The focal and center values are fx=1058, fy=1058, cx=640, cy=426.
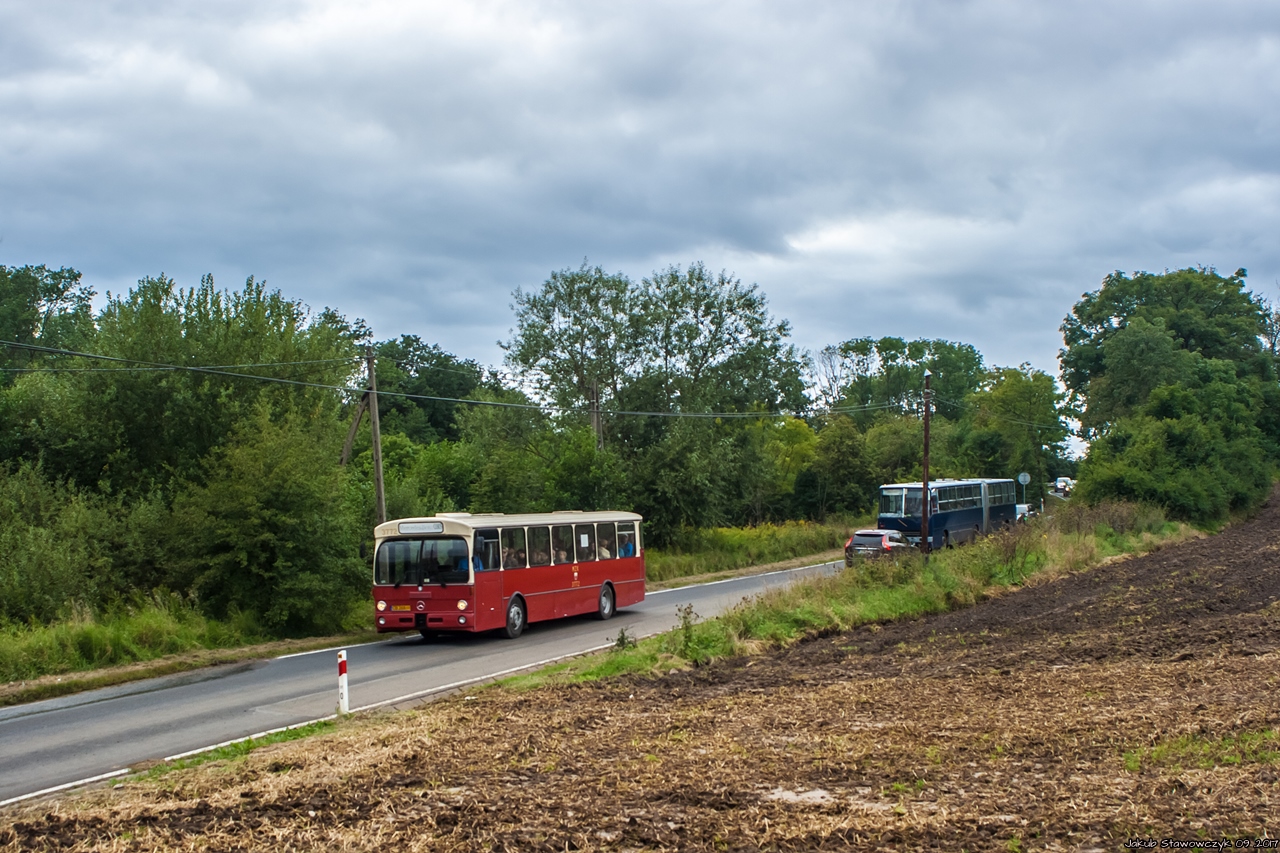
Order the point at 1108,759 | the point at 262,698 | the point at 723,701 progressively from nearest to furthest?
the point at 1108,759
the point at 723,701
the point at 262,698

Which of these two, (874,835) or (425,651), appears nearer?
(874,835)

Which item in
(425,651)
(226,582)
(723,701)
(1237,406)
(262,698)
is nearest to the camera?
(723,701)

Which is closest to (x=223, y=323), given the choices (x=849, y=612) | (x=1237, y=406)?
(x=849, y=612)

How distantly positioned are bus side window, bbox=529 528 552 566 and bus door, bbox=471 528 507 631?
1.36 metres

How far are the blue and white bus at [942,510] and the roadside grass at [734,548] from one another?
17.6 ft

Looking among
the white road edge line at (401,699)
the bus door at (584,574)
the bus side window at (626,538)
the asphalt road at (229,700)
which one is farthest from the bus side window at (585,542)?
the white road edge line at (401,699)

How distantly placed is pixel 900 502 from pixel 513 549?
2477 cm

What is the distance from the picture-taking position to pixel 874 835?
6.40 meters

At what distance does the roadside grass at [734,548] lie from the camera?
129 feet

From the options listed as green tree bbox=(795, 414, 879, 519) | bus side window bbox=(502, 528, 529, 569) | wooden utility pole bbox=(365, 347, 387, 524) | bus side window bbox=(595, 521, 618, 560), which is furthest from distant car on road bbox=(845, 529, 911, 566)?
green tree bbox=(795, 414, 879, 519)

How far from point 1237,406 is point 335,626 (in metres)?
55.8

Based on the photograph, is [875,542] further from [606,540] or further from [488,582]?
[488,582]

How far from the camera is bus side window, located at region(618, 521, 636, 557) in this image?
26969mm

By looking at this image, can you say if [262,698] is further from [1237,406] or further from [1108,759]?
[1237,406]
